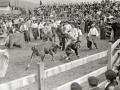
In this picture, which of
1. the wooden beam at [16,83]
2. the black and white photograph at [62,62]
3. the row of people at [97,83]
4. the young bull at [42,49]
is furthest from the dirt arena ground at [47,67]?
the wooden beam at [16,83]

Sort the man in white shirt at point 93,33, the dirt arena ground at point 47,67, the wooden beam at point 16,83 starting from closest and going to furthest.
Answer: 1. the wooden beam at point 16,83
2. the dirt arena ground at point 47,67
3. the man in white shirt at point 93,33

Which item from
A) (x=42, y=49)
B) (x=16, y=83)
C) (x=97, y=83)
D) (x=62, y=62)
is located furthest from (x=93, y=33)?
(x=16, y=83)

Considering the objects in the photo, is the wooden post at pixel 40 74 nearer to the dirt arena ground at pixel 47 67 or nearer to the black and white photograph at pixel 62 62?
the black and white photograph at pixel 62 62

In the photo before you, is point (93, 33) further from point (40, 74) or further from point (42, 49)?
point (40, 74)

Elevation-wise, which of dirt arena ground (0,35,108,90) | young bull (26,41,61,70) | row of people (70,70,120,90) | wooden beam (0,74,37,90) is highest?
wooden beam (0,74,37,90)

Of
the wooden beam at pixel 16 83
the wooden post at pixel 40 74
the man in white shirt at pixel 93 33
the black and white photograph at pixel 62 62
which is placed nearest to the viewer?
the wooden beam at pixel 16 83

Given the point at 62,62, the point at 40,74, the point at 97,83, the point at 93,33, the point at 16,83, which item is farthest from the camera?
the point at 93,33

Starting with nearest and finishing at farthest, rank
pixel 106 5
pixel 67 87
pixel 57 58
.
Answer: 1. pixel 67 87
2. pixel 57 58
3. pixel 106 5

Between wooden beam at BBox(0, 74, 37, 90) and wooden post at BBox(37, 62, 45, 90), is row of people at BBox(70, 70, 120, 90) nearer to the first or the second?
wooden post at BBox(37, 62, 45, 90)

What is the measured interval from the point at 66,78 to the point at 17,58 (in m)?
4.94

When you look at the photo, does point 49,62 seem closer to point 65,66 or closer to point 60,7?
point 65,66

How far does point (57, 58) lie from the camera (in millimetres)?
12484

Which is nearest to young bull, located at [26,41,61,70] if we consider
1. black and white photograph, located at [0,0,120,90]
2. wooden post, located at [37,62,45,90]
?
black and white photograph, located at [0,0,120,90]

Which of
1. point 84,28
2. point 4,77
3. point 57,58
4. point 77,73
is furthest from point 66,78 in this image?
point 84,28
